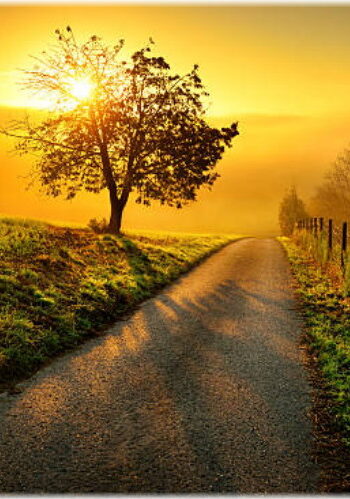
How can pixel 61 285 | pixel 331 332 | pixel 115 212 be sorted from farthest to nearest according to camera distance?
1. pixel 115 212
2. pixel 61 285
3. pixel 331 332

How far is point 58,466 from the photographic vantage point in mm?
4539

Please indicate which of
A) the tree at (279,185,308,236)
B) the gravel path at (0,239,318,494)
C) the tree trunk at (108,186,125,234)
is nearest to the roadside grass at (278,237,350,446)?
the gravel path at (0,239,318,494)

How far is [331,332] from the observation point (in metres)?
9.30

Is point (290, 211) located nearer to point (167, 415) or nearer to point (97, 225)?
point (97, 225)

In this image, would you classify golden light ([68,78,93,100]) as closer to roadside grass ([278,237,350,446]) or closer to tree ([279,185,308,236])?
roadside grass ([278,237,350,446])

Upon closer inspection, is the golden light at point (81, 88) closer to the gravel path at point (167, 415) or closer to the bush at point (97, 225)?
the bush at point (97, 225)

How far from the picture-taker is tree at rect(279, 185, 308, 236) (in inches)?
2842

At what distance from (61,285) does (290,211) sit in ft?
217

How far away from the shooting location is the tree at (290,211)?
2842 inches

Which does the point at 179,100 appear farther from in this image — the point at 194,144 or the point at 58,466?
the point at 58,466

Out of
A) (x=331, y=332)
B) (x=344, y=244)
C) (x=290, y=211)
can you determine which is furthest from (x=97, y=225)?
(x=290, y=211)

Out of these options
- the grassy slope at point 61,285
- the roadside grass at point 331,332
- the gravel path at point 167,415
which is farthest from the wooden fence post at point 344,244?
the gravel path at point 167,415

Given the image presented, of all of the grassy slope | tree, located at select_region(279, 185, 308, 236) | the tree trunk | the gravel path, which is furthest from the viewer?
tree, located at select_region(279, 185, 308, 236)

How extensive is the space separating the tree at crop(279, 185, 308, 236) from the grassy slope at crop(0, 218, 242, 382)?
54771 millimetres
